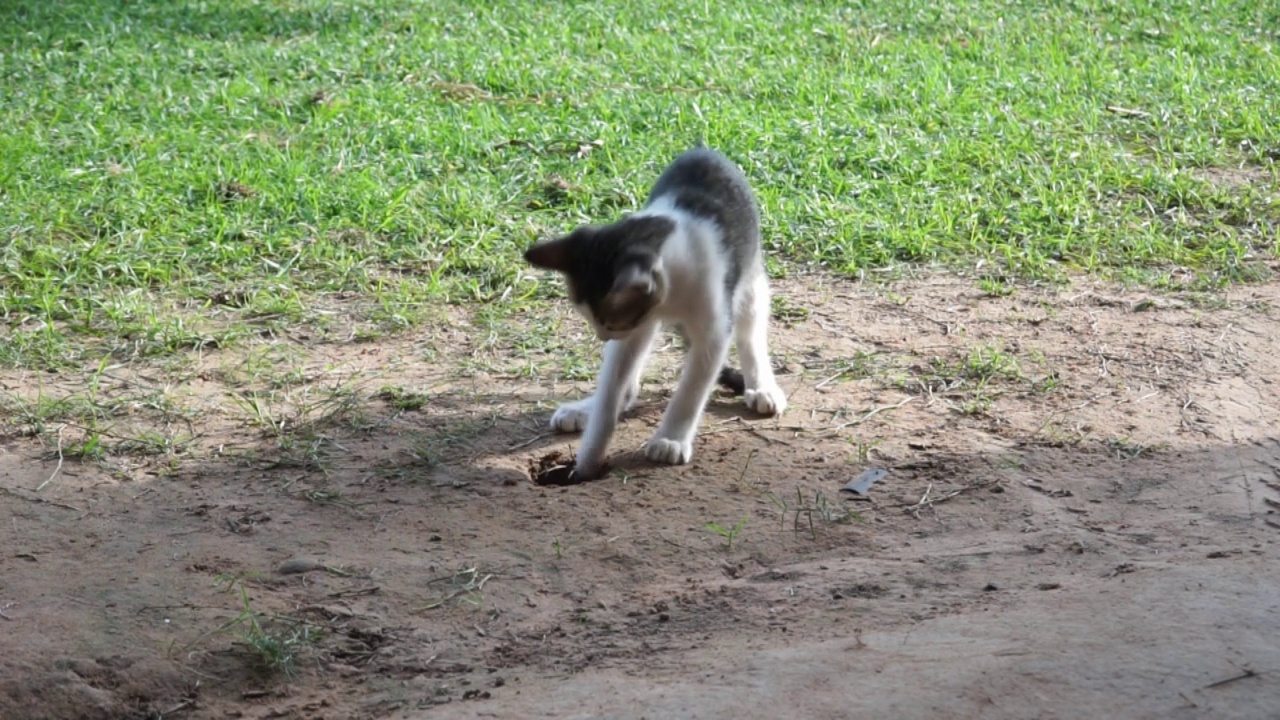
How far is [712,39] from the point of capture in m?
10.7

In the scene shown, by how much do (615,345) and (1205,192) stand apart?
4.27m

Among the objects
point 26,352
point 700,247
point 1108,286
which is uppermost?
point 700,247

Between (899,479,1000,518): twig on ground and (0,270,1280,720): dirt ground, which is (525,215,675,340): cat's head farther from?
(899,479,1000,518): twig on ground

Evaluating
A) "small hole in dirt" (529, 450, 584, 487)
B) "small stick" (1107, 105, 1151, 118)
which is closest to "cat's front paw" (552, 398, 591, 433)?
"small hole in dirt" (529, 450, 584, 487)

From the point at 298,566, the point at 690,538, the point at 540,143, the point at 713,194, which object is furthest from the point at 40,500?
the point at 540,143

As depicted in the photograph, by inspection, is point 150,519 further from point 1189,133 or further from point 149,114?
point 1189,133

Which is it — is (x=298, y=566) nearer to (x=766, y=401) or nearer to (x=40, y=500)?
(x=40, y=500)

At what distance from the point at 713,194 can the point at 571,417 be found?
40.6 inches

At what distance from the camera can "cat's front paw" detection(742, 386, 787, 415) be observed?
5.58 m

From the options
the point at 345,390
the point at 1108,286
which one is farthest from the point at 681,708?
the point at 1108,286

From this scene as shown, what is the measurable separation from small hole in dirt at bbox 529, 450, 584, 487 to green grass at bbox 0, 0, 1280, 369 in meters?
1.37

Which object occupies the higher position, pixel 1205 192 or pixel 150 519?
pixel 1205 192

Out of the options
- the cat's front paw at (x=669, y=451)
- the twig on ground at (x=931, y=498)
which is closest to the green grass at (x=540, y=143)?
the cat's front paw at (x=669, y=451)

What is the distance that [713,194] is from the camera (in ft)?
17.9
